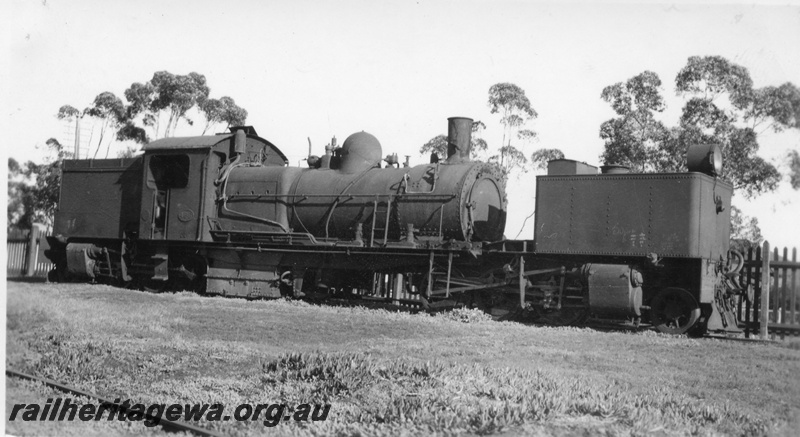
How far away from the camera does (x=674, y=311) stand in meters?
11.5

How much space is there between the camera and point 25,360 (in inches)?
308

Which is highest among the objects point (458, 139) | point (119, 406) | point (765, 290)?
point (458, 139)

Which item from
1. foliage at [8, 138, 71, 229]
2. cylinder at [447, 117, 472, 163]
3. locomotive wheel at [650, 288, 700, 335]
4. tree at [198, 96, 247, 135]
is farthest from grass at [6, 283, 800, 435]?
tree at [198, 96, 247, 135]

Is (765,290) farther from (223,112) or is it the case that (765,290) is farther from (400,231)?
(223,112)

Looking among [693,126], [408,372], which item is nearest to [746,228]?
[693,126]

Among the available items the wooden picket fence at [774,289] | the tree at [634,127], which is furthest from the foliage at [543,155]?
the wooden picket fence at [774,289]

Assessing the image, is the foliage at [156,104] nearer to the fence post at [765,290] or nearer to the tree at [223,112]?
the tree at [223,112]

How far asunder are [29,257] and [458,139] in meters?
12.0

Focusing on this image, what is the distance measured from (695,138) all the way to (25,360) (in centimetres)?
1363

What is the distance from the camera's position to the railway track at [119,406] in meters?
5.68

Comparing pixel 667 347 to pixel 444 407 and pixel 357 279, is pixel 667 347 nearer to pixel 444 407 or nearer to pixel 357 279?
pixel 444 407

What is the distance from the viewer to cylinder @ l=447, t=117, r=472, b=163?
45.8 ft

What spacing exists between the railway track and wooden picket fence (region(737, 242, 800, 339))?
9.64 m

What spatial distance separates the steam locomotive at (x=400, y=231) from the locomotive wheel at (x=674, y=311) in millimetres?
23
